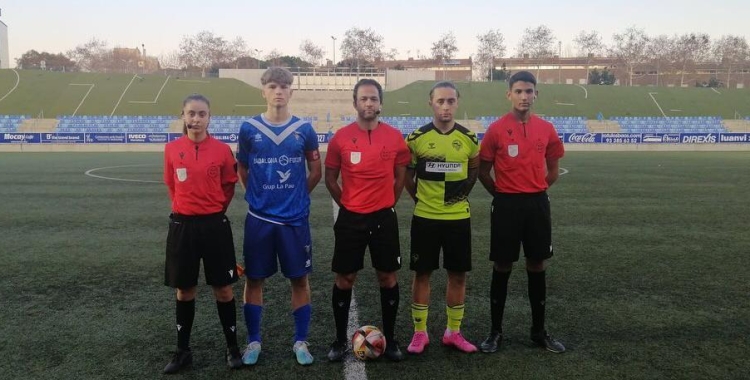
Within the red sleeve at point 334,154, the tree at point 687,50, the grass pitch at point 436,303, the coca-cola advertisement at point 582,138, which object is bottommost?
the grass pitch at point 436,303

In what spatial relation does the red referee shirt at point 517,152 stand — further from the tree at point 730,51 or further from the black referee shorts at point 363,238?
the tree at point 730,51

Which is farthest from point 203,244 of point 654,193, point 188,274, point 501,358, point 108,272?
point 654,193

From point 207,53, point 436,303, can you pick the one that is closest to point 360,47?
point 207,53

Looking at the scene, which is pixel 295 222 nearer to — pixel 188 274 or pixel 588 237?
pixel 188 274

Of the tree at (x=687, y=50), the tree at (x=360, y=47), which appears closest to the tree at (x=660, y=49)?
the tree at (x=687, y=50)

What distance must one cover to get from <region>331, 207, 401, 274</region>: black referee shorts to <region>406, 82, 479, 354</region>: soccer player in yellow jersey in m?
0.22

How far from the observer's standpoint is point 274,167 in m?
3.89

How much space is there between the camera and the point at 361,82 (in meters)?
4.09

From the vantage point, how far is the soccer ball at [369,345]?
4.01 m

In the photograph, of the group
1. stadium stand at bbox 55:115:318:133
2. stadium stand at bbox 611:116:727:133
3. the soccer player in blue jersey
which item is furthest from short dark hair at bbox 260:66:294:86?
stadium stand at bbox 611:116:727:133

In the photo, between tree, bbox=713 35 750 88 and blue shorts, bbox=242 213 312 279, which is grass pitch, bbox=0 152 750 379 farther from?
tree, bbox=713 35 750 88

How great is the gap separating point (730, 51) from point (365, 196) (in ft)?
307

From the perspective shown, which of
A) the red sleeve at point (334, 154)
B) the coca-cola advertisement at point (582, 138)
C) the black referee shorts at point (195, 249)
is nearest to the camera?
the black referee shorts at point (195, 249)

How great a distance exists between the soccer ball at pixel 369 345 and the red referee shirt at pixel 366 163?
3.01 ft
